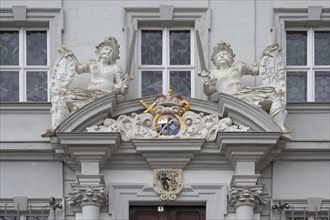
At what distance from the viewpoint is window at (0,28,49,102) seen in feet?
105

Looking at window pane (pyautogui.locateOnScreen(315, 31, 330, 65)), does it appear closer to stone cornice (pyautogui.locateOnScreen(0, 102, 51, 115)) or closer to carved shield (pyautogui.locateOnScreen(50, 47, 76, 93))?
carved shield (pyautogui.locateOnScreen(50, 47, 76, 93))

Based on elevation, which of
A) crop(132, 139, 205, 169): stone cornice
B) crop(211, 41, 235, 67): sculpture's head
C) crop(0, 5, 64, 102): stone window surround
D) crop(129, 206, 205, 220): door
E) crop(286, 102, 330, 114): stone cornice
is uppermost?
crop(0, 5, 64, 102): stone window surround

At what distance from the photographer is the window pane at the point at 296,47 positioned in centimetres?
3209

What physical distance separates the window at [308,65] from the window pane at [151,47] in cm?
Result: 225

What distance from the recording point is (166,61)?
105ft

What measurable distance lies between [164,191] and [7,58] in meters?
3.81

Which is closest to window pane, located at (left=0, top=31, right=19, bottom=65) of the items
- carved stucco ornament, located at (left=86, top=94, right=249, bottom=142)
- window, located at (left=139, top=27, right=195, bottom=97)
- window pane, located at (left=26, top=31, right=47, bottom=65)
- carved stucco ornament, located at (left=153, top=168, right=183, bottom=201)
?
window pane, located at (left=26, top=31, right=47, bottom=65)

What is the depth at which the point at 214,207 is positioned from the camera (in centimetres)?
3083

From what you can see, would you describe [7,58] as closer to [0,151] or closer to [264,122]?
[0,151]

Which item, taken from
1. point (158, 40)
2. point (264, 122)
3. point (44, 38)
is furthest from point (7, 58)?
point (264, 122)

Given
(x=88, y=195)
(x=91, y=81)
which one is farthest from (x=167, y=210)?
(x=91, y=81)

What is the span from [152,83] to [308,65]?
109 inches

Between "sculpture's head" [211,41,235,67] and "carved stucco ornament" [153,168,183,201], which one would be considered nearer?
"carved stucco ornament" [153,168,183,201]

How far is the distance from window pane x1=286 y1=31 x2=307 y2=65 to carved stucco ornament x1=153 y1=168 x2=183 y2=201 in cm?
299
